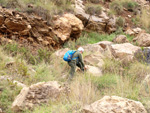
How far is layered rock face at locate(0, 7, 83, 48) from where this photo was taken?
808cm

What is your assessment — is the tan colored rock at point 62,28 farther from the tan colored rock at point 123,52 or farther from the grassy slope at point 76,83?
the tan colored rock at point 123,52

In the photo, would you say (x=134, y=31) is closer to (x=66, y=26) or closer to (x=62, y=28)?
(x=66, y=26)

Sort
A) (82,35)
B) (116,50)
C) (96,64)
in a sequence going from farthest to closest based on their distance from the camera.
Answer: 1. (82,35)
2. (116,50)
3. (96,64)

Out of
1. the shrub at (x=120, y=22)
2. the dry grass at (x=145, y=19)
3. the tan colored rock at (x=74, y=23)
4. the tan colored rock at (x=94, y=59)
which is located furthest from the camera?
the dry grass at (x=145, y=19)

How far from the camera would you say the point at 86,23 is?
12484mm

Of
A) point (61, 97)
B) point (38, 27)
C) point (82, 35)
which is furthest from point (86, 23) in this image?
point (61, 97)

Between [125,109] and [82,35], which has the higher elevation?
[125,109]

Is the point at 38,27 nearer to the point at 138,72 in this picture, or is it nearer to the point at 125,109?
the point at 138,72

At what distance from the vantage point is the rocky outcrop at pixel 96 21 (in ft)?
39.9

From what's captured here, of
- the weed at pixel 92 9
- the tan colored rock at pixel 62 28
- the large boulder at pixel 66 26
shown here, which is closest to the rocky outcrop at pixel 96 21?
the weed at pixel 92 9

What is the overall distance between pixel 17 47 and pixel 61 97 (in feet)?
15.4

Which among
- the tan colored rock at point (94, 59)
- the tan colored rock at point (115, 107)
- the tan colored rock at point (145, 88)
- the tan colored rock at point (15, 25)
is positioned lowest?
the tan colored rock at point (94, 59)

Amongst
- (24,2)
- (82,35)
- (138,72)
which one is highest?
(24,2)

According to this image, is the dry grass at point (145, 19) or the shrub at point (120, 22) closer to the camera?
the shrub at point (120, 22)
